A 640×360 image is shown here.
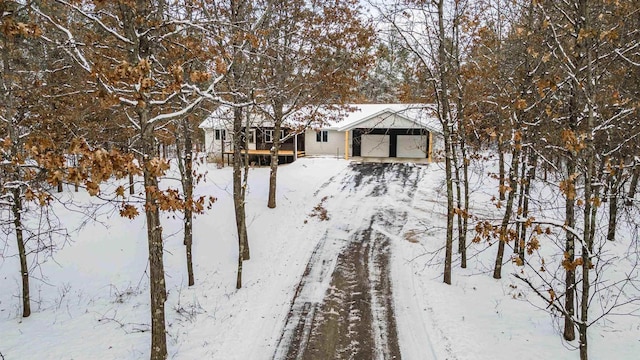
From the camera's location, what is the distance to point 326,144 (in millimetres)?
33094

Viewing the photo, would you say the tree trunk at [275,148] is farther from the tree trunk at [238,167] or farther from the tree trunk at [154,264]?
the tree trunk at [154,264]

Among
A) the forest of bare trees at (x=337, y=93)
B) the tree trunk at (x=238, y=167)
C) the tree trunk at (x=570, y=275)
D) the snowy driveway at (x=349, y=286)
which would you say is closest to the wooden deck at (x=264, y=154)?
the snowy driveway at (x=349, y=286)

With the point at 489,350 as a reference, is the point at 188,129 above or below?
above

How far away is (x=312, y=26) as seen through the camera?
15602 millimetres

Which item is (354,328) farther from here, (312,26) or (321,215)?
(312,26)

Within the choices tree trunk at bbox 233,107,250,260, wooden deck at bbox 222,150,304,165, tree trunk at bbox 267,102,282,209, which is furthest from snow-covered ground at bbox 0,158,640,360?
wooden deck at bbox 222,150,304,165

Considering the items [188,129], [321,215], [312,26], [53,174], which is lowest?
[321,215]

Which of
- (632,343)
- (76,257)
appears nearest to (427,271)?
(632,343)

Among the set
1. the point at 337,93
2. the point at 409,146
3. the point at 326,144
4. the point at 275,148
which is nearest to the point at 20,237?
the point at 275,148

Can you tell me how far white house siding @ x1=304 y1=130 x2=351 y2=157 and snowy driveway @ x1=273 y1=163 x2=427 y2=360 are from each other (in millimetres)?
12100

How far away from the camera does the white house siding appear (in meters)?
32.8

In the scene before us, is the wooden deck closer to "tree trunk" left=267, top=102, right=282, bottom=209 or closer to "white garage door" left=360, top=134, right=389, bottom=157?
"white garage door" left=360, top=134, right=389, bottom=157

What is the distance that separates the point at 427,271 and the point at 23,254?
11.1m

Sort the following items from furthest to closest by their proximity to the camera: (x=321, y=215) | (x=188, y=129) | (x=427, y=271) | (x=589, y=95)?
(x=321, y=215)
(x=427, y=271)
(x=188, y=129)
(x=589, y=95)
